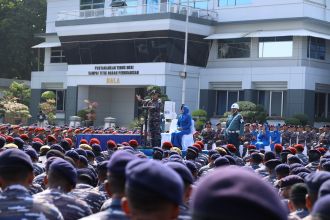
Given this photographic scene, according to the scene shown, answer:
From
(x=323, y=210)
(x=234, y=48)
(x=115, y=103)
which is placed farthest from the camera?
(x=115, y=103)

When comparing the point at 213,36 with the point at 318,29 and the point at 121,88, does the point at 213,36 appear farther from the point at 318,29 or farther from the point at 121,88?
the point at 121,88

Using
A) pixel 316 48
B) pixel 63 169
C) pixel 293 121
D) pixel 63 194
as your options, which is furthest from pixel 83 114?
pixel 63 194

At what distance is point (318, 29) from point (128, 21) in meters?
11.3

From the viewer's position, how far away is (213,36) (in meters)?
38.6

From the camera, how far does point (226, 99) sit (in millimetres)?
38594

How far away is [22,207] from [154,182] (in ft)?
5.94

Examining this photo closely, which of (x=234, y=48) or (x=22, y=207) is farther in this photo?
(x=234, y=48)

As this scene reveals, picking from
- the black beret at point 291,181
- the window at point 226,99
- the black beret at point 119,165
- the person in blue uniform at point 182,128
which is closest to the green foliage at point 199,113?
the window at point 226,99

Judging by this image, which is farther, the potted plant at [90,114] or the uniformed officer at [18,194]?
the potted plant at [90,114]

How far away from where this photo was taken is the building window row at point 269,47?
35.8 metres

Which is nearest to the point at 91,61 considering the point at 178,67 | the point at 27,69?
the point at 178,67

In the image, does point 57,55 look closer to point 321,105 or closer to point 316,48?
point 316,48

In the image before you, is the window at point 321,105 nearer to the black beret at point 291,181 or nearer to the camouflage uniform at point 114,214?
the black beret at point 291,181

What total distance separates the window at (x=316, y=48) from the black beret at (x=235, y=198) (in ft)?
113
